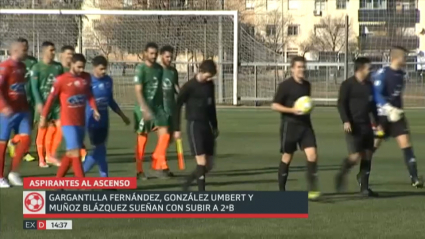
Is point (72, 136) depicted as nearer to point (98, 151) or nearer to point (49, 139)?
point (98, 151)

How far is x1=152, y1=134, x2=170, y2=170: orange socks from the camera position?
1270 cm

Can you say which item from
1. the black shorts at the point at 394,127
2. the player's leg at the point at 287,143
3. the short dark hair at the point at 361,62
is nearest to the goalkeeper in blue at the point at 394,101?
the black shorts at the point at 394,127

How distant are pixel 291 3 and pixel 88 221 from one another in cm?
6224

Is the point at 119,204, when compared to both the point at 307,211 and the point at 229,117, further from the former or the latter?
the point at 229,117

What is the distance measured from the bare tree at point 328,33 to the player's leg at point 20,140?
44.8 metres

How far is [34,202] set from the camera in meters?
8.84

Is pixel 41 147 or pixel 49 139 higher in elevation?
pixel 49 139

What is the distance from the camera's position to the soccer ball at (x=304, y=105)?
1017 cm

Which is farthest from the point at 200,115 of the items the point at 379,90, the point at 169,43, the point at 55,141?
the point at 169,43

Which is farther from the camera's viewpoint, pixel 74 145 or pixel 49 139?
pixel 49 139

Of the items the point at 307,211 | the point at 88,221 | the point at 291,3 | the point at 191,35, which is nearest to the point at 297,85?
the point at 307,211

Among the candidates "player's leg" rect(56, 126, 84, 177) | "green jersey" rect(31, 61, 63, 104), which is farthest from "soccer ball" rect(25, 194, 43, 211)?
"green jersey" rect(31, 61, 63, 104)

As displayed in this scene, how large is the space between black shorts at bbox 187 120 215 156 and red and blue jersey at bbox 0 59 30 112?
99.1 inches

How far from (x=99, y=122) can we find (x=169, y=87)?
1.82 meters
